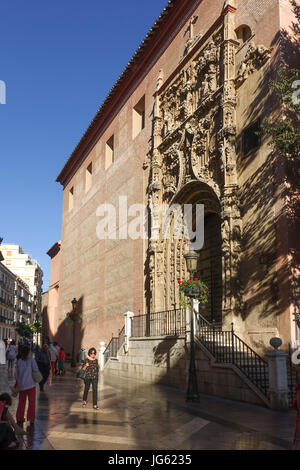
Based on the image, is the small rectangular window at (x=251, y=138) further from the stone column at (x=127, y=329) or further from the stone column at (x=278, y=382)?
the stone column at (x=127, y=329)

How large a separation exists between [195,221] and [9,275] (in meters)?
67.2

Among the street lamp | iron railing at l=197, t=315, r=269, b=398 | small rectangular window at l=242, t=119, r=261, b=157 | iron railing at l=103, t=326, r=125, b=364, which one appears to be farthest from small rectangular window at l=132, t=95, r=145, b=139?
the street lamp

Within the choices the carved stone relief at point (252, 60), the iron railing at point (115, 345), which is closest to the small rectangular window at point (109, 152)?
the iron railing at point (115, 345)

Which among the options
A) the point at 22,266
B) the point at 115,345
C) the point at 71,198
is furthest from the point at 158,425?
the point at 22,266

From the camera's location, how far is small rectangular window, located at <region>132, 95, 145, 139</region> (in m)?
25.2

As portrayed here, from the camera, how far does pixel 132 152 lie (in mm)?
24812

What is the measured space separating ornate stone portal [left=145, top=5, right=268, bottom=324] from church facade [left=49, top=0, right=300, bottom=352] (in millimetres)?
47

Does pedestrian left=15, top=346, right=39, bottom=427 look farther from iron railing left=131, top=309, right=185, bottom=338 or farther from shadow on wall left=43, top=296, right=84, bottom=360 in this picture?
shadow on wall left=43, top=296, right=84, bottom=360

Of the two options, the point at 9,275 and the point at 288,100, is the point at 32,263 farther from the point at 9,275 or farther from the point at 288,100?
the point at 288,100

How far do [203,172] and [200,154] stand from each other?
0.90 metres

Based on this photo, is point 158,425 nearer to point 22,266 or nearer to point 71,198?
point 71,198

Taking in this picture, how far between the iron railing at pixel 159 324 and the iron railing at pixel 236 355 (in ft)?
4.73

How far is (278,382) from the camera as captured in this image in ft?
32.7
